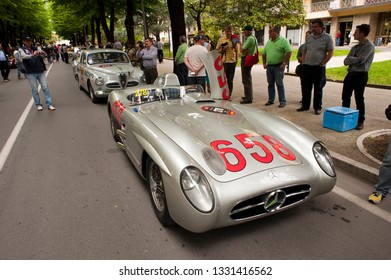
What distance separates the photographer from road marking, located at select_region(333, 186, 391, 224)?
2902 millimetres

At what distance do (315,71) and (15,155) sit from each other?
5892mm

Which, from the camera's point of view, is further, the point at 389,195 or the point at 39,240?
the point at 389,195

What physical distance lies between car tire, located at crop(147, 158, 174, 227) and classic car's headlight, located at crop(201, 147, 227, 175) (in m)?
0.49

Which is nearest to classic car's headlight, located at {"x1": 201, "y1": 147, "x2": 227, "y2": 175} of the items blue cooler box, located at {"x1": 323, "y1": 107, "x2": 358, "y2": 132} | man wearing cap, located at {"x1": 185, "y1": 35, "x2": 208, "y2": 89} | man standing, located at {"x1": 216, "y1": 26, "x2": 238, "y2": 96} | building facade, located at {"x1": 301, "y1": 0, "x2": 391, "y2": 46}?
blue cooler box, located at {"x1": 323, "y1": 107, "x2": 358, "y2": 132}

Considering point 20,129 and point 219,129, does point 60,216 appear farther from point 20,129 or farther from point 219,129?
point 20,129

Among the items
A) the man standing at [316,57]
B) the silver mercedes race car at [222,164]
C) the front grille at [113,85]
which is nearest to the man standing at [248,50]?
the man standing at [316,57]

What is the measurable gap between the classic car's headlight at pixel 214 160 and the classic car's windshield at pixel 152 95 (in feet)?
6.02

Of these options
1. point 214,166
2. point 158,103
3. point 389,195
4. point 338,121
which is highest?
point 158,103

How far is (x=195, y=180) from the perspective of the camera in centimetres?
239

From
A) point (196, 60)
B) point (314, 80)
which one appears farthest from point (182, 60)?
point (314, 80)

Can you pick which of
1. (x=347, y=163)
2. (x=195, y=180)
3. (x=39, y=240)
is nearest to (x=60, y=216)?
(x=39, y=240)

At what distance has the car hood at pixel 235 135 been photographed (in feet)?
8.50

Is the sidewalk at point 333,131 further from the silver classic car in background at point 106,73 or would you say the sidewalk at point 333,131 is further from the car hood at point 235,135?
the silver classic car in background at point 106,73

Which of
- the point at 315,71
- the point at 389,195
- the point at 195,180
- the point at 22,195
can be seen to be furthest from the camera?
the point at 315,71
